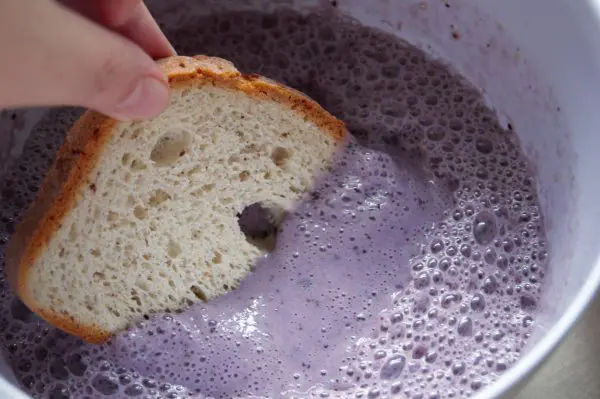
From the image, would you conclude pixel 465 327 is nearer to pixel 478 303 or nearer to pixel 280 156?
pixel 478 303

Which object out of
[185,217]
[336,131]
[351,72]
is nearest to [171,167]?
[185,217]

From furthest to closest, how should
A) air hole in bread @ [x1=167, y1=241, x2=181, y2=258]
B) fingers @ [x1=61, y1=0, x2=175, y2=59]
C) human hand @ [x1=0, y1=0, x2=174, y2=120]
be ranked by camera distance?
air hole in bread @ [x1=167, y1=241, x2=181, y2=258] → fingers @ [x1=61, y1=0, x2=175, y2=59] → human hand @ [x1=0, y1=0, x2=174, y2=120]

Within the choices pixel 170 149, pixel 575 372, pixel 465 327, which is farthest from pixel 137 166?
pixel 575 372

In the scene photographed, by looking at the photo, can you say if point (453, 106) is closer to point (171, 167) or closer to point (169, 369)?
point (171, 167)

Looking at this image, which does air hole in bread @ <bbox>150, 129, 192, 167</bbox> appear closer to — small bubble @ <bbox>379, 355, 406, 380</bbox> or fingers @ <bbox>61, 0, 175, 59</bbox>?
fingers @ <bbox>61, 0, 175, 59</bbox>

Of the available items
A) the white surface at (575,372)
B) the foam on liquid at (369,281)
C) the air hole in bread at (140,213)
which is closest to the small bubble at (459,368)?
the foam on liquid at (369,281)

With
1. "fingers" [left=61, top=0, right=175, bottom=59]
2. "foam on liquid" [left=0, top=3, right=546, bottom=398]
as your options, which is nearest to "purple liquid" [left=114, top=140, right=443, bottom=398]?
"foam on liquid" [left=0, top=3, right=546, bottom=398]
